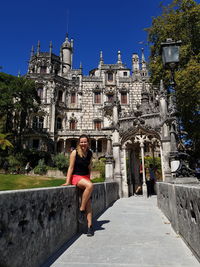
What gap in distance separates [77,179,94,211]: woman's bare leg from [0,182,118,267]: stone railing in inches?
13.6

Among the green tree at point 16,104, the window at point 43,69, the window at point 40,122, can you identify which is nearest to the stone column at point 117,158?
the green tree at point 16,104

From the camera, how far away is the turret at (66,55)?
4441cm

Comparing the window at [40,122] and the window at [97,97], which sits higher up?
the window at [97,97]

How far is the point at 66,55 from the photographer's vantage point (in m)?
45.4

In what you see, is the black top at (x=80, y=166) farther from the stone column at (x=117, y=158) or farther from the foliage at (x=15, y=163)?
the foliage at (x=15, y=163)

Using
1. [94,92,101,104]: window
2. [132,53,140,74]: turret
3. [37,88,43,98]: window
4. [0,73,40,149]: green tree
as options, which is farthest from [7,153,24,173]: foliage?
[132,53,140,74]: turret

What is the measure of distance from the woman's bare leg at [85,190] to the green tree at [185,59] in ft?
38.3

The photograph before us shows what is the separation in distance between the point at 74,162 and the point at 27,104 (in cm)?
3032

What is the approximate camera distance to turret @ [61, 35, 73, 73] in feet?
146

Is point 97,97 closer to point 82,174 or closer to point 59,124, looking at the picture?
point 59,124

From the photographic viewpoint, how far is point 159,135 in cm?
1209

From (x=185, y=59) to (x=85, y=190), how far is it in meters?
15.5

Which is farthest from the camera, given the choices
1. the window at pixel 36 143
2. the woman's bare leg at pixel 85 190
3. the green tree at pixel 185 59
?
the window at pixel 36 143

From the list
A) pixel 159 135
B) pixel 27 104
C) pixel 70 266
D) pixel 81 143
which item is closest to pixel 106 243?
pixel 70 266
